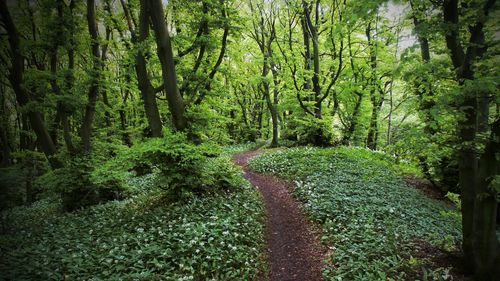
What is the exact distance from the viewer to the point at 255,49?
95.5 feet

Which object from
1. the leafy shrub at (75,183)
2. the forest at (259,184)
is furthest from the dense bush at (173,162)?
the leafy shrub at (75,183)

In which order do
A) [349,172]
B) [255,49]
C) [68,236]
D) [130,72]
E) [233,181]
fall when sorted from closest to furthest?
1. [68,236]
2. [233,181]
3. [349,172]
4. [130,72]
5. [255,49]

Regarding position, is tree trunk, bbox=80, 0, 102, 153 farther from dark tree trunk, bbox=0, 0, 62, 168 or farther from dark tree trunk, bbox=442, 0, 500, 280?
dark tree trunk, bbox=442, 0, 500, 280

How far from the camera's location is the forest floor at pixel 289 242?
722 centimetres

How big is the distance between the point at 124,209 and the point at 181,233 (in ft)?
13.3

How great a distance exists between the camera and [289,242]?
8633 mm

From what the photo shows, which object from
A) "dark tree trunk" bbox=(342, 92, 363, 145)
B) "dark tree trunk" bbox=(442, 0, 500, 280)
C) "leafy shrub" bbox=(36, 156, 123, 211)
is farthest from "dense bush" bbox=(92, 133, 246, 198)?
"dark tree trunk" bbox=(342, 92, 363, 145)

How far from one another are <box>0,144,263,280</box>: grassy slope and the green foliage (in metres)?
0.02

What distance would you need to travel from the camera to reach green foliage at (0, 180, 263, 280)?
19.6 ft

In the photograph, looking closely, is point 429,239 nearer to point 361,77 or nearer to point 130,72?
point 130,72

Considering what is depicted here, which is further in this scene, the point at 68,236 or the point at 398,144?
the point at 68,236

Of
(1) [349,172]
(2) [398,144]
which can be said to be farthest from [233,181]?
(2) [398,144]

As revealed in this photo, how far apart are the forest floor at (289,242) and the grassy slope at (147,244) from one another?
1.51 feet

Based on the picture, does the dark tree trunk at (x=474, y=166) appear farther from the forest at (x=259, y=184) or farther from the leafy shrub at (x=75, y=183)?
the leafy shrub at (x=75, y=183)
